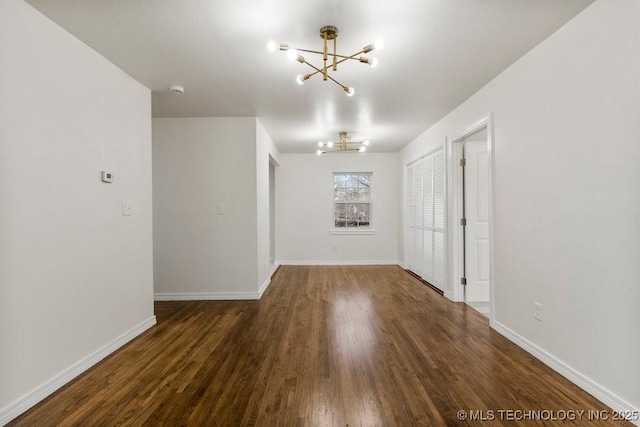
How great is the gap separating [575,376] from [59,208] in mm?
3689

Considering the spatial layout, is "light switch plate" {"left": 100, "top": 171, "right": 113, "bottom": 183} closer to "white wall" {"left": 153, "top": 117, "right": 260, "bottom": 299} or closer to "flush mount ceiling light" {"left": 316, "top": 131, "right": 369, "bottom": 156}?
"white wall" {"left": 153, "top": 117, "right": 260, "bottom": 299}

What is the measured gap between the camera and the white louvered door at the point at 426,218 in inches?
185

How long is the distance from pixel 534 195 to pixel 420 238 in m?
3.05

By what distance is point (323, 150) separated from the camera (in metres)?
6.58

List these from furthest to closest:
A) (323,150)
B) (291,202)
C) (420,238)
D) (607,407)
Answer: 1. (291,202)
2. (323,150)
3. (420,238)
4. (607,407)

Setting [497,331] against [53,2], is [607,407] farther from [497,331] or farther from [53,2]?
[53,2]

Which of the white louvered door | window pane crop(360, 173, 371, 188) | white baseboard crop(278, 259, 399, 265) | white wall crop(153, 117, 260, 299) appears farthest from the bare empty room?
window pane crop(360, 173, 371, 188)

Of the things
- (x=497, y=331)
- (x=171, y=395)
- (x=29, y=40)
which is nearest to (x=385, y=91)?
(x=497, y=331)

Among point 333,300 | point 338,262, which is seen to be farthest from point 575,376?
point 338,262

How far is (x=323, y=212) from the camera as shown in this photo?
7.07m

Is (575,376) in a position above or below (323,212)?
below

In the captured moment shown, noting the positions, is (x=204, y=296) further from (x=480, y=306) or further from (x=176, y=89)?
(x=480, y=306)

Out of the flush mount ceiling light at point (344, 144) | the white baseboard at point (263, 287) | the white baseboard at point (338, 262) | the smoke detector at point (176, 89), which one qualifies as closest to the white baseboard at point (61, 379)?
the white baseboard at point (263, 287)

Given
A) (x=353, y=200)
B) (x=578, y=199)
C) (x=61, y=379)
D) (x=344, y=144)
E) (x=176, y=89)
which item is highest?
(x=176, y=89)
